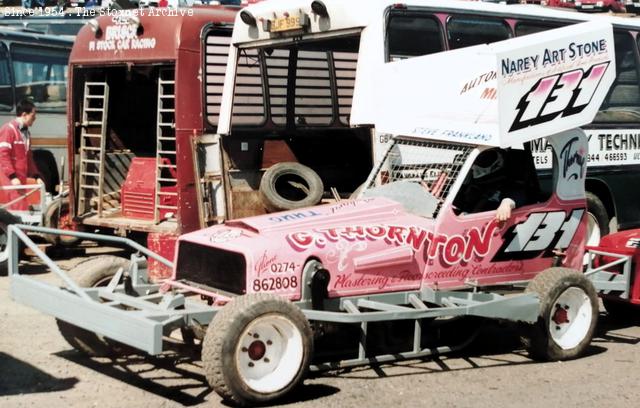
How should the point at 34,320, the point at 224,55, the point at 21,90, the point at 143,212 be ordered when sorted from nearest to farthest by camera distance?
the point at 34,320, the point at 224,55, the point at 143,212, the point at 21,90

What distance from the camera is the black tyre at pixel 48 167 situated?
612 inches

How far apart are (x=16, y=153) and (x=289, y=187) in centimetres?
444

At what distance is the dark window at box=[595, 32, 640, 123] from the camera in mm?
12117

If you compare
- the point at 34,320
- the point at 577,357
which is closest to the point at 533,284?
the point at 577,357

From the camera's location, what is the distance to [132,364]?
7484 mm

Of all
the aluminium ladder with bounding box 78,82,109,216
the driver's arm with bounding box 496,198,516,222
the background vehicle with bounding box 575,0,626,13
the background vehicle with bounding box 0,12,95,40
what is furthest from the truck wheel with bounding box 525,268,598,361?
the background vehicle with bounding box 575,0,626,13

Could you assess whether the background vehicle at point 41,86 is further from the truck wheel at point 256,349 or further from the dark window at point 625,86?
the truck wheel at point 256,349

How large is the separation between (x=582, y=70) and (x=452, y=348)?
2535mm

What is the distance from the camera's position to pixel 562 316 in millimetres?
7781

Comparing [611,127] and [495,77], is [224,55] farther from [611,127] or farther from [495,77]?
[611,127]

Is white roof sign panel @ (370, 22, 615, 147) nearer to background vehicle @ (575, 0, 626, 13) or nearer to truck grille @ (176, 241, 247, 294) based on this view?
truck grille @ (176, 241, 247, 294)

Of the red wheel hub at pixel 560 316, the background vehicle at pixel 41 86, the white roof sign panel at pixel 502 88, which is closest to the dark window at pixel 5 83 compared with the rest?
the background vehicle at pixel 41 86

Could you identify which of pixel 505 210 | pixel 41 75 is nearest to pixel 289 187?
pixel 505 210

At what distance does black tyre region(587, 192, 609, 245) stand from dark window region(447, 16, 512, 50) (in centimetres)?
227
